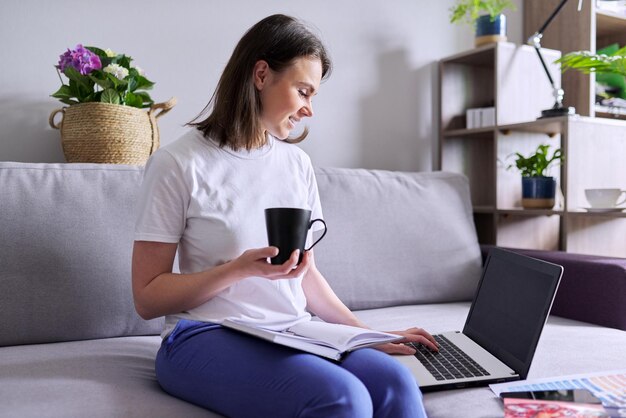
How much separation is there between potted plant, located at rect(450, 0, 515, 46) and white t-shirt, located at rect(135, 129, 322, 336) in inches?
59.9

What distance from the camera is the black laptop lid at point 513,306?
1099mm

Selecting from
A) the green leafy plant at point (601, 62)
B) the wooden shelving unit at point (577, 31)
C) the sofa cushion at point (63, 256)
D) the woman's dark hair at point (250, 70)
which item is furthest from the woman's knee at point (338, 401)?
the wooden shelving unit at point (577, 31)

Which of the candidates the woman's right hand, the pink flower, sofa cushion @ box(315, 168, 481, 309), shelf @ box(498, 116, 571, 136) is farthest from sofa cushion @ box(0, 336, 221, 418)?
shelf @ box(498, 116, 571, 136)

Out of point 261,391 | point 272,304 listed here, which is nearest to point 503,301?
point 272,304

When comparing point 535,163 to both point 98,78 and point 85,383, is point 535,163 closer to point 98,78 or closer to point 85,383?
point 98,78

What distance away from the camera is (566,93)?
8.78 feet

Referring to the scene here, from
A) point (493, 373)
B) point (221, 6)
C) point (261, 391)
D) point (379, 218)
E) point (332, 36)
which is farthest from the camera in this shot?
point (332, 36)

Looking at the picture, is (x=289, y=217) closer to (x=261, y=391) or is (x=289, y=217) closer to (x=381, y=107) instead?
(x=261, y=391)

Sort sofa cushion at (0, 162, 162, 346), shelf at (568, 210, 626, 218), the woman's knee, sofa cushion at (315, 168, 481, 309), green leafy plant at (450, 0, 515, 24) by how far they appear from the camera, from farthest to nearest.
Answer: green leafy plant at (450, 0, 515, 24)
shelf at (568, 210, 626, 218)
sofa cushion at (315, 168, 481, 309)
sofa cushion at (0, 162, 162, 346)
the woman's knee

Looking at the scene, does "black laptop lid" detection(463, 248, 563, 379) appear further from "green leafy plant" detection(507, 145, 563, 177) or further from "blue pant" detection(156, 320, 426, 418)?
"green leafy plant" detection(507, 145, 563, 177)

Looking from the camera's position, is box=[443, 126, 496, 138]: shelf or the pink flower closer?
the pink flower

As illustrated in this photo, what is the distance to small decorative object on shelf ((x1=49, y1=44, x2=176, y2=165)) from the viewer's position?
1679 millimetres

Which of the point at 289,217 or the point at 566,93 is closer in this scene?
the point at 289,217

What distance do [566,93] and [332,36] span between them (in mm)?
1101
